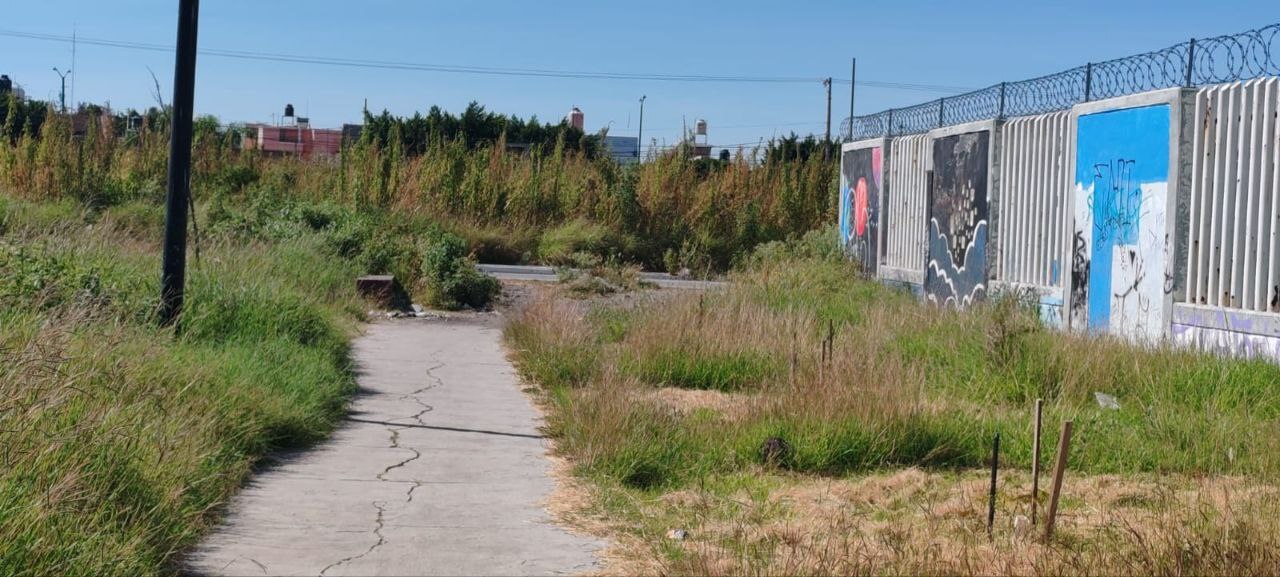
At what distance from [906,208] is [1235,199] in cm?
890

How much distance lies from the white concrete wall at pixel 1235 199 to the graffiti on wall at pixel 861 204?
9.69 m

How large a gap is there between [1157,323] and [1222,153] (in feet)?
5.37

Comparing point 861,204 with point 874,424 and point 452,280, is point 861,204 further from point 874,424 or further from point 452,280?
point 874,424

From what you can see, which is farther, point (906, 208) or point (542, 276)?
point (542, 276)

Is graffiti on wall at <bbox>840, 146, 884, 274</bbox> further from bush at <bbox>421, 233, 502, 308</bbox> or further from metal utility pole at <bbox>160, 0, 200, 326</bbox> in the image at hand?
metal utility pole at <bbox>160, 0, 200, 326</bbox>

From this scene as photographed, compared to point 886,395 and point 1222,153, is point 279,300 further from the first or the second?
point 1222,153

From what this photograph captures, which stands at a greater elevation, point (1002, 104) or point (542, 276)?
point (1002, 104)

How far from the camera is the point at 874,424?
806 centimetres

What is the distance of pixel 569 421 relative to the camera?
8.74 m

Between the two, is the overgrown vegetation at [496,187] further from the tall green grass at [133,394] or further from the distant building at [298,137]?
the distant building at [298,137]

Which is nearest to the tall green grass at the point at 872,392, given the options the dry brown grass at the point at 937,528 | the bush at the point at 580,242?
the dry brown grass at the point at 937,528

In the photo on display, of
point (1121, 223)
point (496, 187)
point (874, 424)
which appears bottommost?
point (874, 424)

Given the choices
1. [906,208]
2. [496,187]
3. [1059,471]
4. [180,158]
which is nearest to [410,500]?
[1059,471]

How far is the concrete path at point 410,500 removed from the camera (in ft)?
18.8
